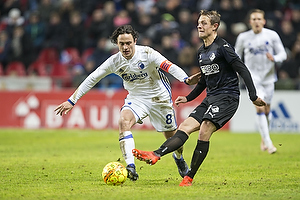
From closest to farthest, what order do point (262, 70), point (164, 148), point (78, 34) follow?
point (164, 148) < point (262, 70) < point (78, 34)

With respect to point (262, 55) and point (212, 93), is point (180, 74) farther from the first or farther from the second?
point (262, 55)

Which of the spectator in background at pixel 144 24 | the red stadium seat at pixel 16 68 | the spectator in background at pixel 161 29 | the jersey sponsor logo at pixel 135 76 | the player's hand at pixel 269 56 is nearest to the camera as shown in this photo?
the jersey sponsor logo at pixel 135 76

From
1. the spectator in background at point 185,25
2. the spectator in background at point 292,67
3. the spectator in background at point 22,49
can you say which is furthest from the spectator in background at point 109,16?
the spectator in background at point 292,67

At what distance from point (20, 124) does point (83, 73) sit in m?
2.94

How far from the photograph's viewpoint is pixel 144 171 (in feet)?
31.1

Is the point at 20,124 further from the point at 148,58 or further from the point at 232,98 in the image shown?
the point at 232,98

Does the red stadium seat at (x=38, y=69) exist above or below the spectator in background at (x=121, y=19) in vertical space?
below

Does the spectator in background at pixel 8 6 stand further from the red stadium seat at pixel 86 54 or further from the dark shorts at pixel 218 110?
the dark shorts at pixel 218 110

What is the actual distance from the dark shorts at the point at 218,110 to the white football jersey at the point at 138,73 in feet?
3.02

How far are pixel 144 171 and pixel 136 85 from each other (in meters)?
1.66

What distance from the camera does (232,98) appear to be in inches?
299

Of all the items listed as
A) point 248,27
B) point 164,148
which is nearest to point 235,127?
point 248,27

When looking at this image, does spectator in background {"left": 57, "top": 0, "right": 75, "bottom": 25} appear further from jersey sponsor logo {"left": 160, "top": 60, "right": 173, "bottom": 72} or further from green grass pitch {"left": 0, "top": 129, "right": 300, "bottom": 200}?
jersey sponsor logo {"left": 160, "top": 60, "right": 173, "bottom": 72}

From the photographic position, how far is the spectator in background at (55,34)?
2228 centimetres
